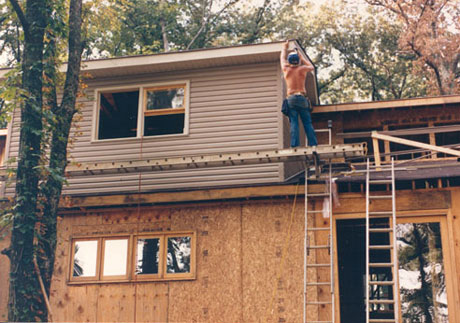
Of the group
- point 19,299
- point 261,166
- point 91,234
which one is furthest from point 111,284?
point 261,166

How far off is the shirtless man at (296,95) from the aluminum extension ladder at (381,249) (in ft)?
4.69

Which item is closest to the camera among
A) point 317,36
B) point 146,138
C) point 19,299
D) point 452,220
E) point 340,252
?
point 19,299

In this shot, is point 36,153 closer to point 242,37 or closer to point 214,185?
point 214,185

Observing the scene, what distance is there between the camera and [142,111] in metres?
13.9

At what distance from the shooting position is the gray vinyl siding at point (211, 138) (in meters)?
13.0

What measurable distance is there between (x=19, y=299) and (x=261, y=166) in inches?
215

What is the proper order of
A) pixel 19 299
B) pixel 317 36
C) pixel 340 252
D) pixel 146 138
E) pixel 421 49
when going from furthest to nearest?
pixel 317 36 → pixel 421 49 → pixel 340 252 → pixel 146 138 → pixel 19 299

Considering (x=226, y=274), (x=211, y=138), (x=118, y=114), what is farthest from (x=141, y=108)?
(x=226, y=274)

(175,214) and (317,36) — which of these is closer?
(175,214)

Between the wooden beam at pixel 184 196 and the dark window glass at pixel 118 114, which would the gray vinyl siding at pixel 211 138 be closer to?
the dark window glass at pixel 118 114

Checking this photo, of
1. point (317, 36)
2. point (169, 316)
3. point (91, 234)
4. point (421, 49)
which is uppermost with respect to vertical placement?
point (317, 36)

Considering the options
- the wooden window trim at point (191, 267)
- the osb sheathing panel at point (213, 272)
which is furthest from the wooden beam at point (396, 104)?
the wooden window trim at point (191, 267)

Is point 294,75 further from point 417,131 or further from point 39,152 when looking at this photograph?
point 39,152

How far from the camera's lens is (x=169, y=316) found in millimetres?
11969
